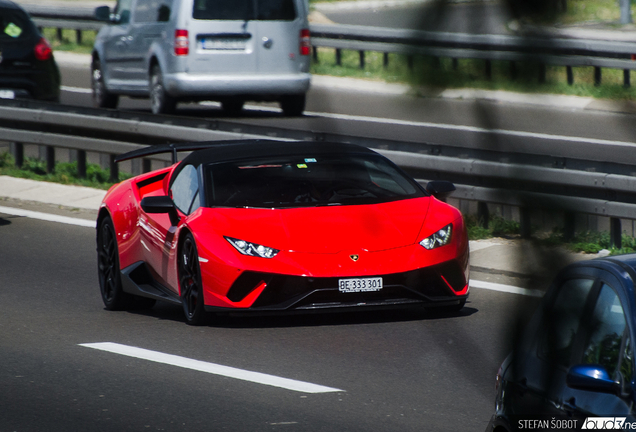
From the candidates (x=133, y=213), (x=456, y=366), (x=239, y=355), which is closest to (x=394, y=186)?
(x=239, y=355)

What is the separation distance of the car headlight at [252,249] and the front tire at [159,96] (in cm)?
547

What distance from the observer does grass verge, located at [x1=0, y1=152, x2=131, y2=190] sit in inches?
543

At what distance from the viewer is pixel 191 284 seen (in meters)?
7.50

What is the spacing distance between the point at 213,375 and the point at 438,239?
1.96 meters

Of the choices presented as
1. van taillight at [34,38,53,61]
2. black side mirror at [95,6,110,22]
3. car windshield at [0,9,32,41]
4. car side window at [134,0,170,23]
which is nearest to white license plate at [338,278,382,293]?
van taillight at [34,38,53,61]

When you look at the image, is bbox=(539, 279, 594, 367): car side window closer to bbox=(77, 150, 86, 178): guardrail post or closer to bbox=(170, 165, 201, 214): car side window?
bbox=(170, 165, 201, 214): car side window

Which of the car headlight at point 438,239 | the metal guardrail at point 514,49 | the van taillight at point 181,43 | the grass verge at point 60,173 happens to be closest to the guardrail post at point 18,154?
the grass verge at point 60,173

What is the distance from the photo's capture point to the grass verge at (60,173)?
45.2 feet

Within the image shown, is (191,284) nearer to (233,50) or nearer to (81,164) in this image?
(233,50)

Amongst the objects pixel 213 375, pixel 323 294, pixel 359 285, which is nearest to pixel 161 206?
pixel 323 294

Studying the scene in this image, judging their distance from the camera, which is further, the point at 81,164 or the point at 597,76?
the point at 81,164

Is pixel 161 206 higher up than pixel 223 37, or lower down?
lower down

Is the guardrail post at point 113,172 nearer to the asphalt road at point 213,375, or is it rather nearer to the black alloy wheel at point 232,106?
the asphalt road at point 213,375

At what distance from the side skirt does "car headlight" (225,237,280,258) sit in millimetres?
626
